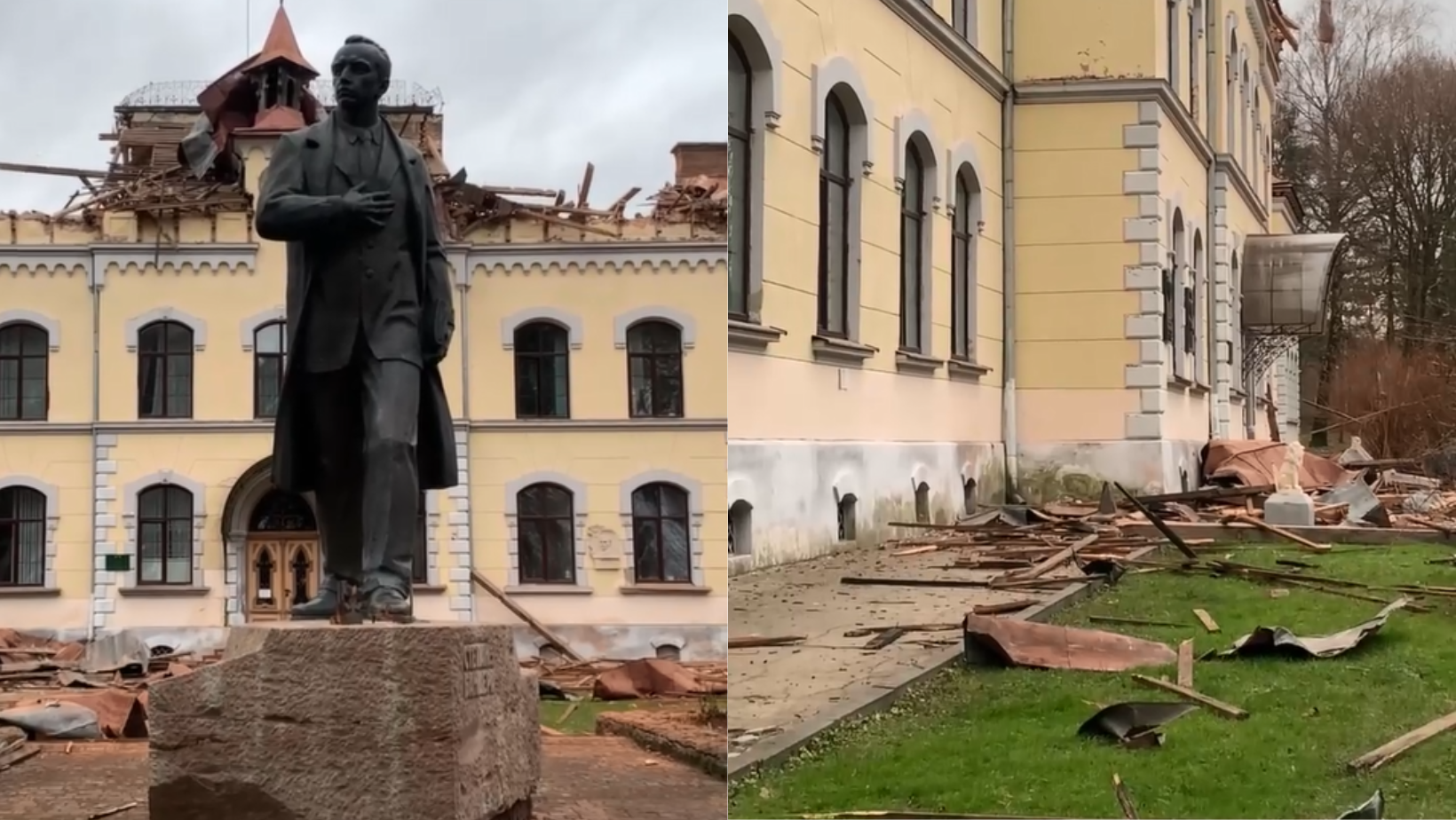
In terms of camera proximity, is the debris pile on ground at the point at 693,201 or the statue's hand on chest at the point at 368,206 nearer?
the statue's hand on chest at the point at 368,206

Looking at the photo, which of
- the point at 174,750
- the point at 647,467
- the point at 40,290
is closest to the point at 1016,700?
the point at 174,750

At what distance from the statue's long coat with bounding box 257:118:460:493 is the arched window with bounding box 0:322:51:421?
6350 mm

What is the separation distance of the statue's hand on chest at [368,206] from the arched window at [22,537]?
21.5ft

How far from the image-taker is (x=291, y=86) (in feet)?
32.7

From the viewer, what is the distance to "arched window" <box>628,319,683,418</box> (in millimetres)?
10719

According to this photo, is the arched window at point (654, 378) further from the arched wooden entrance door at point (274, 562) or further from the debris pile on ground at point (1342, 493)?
the debris pile on ground at point (1342, 493)

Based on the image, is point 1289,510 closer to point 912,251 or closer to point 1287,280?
point 912,251

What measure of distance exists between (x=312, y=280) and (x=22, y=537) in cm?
Result: 666

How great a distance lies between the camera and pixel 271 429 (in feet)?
34.5

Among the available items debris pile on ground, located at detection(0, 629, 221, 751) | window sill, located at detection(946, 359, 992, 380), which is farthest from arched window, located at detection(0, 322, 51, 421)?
window sill, located at detection(946, 359, 992, 380)

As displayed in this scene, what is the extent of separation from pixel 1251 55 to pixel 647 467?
5716 millimetres

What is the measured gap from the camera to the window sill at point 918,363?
20.6ft

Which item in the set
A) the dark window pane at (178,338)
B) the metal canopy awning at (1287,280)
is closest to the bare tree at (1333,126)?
the metal canopy awning at (1287,280)

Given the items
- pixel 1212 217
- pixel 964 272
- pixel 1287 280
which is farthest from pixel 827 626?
pixel 1287 280
